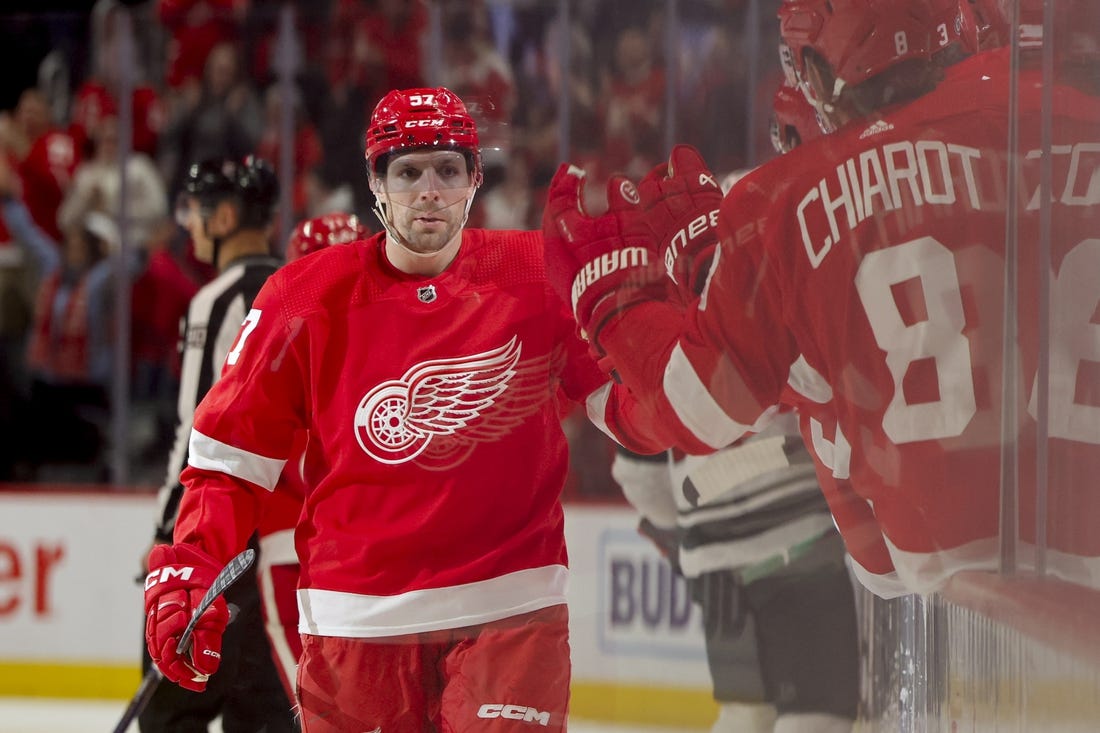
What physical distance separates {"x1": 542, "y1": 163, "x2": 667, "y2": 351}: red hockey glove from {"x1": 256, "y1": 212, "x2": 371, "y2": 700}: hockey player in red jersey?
42 cm

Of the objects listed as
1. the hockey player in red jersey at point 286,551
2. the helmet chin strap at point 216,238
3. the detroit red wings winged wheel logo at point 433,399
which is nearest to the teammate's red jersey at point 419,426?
the detroit red wings winged wheel logo at point 433,399

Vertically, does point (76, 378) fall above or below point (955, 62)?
below

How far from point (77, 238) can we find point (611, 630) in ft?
9.27

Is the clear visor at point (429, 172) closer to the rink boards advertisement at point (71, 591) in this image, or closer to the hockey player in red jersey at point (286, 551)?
the hockey player in red jersey at point (286, 551)

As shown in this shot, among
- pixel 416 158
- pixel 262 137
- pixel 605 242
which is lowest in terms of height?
pixel 605 242

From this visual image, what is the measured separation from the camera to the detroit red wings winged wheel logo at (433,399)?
5.31 ft

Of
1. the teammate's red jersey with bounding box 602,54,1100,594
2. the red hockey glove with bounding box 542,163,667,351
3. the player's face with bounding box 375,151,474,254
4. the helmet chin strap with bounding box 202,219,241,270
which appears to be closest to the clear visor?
the player's face with bounding box 375,151,474,254

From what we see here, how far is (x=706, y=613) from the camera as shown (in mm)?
1585

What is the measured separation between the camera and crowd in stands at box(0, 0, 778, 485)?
149 centimetres

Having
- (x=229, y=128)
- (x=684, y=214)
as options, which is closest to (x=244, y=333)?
(x=684, y=214)

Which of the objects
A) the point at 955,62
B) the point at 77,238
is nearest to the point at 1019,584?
the point at 955,62

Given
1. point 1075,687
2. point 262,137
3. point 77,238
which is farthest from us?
point 77,238

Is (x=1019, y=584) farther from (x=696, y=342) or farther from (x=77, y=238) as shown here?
(x=77, y=238)

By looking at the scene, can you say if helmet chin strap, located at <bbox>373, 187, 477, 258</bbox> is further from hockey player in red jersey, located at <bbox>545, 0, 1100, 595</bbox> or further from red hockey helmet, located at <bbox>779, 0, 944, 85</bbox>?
red hockey helmet, located at <bbox>779, 0, 944, 85</bbox>
